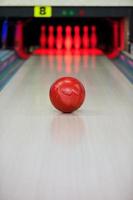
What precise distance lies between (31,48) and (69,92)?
709 centimetres

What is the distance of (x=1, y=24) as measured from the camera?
10.8 meters

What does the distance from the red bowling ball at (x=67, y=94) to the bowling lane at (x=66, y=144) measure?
0.34 ft

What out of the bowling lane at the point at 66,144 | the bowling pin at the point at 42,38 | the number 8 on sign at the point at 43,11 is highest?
the number 8 on sign at the point at 43,11

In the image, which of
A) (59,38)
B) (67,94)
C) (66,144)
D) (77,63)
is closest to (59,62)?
(77,63)

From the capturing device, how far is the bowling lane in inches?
118

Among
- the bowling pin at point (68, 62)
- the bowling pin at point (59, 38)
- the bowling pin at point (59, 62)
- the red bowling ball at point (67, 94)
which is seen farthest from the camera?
the bowling pin at point (59, 38)

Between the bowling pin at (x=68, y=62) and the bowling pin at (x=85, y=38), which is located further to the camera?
the bowling pin at (x=85, y=38)

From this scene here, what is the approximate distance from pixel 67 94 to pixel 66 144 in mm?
1087

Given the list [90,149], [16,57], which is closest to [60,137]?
[90,149]

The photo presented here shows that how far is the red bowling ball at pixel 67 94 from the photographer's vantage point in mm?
5098

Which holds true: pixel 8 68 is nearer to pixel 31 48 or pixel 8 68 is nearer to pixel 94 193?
pixel 31 48

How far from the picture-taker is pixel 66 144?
4.07m

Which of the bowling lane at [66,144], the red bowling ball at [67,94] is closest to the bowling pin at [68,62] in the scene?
the bowling lane at [66,144]

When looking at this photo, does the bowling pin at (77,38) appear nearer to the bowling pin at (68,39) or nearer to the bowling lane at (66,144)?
the bowling pin at (68,39)
